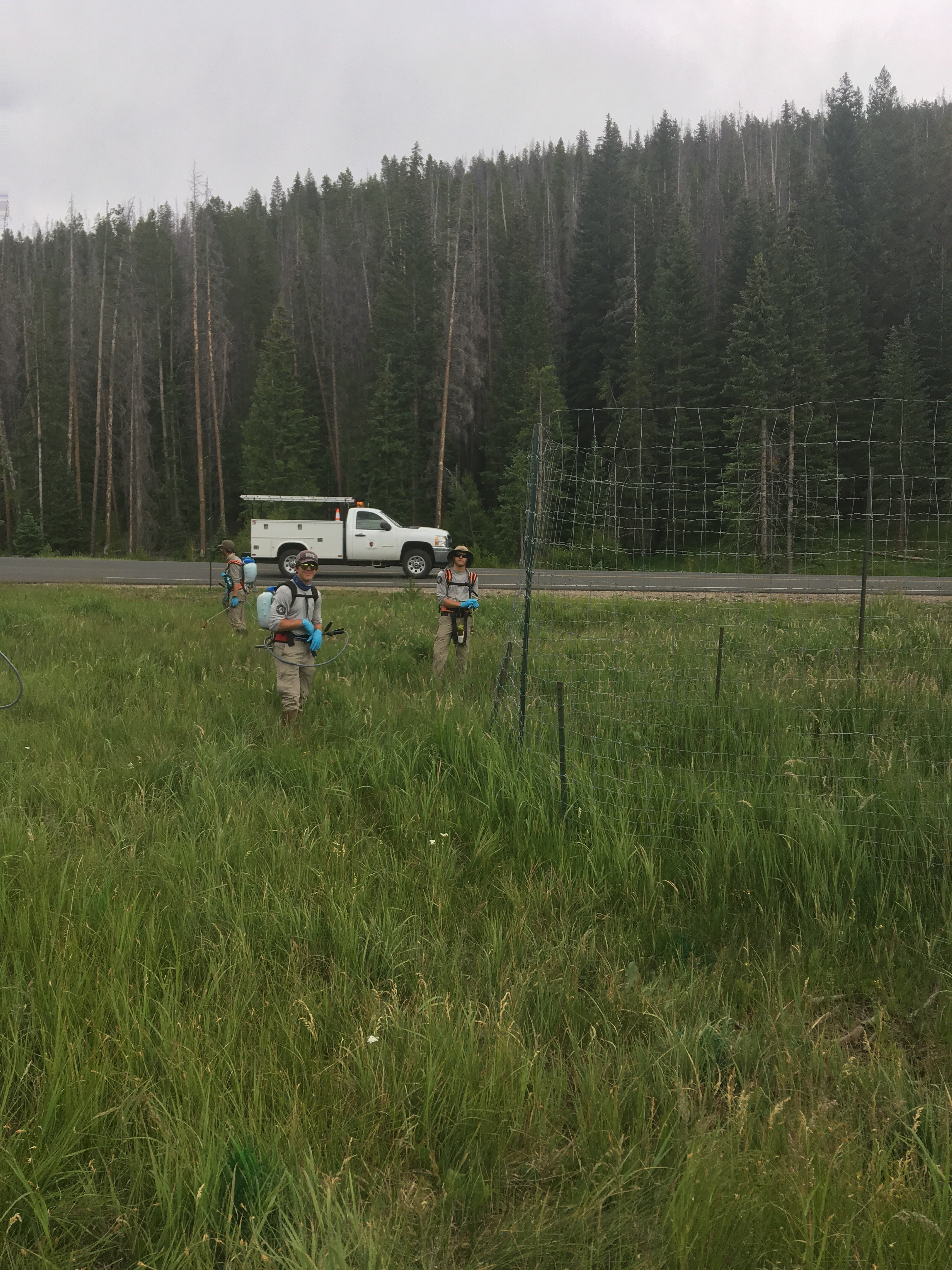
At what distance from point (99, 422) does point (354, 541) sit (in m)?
30.2

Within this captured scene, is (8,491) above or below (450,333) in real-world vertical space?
below

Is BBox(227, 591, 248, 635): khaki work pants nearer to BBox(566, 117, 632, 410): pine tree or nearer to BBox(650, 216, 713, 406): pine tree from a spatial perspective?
BBox(650, 216, 713, 406): pine tree

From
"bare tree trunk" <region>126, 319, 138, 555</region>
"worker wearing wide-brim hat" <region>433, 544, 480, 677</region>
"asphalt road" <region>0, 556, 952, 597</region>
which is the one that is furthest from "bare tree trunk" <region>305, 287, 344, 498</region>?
"worker wearing wide-brim hat" <region>433, 544, 480, 677</region>

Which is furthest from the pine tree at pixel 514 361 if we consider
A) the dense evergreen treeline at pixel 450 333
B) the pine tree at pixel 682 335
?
the pine tree at pixel 682 335

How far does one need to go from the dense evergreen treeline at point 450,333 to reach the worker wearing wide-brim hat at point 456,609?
23248mm

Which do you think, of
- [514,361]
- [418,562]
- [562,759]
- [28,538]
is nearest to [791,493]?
[562,759]

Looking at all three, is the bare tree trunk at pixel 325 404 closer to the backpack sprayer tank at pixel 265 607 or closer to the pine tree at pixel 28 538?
the pine tree at pixel 28 538

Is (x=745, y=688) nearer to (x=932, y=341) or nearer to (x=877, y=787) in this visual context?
(x=877, y=787)

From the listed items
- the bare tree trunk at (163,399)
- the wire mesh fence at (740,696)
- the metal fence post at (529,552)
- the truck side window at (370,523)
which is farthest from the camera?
the bare tree trunk at (163,399)

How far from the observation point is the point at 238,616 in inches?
497

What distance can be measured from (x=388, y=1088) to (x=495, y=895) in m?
1.40

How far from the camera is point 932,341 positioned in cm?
4266

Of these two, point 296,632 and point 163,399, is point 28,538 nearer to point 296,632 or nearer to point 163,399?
point 163,399

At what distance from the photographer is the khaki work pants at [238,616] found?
12.2 m
